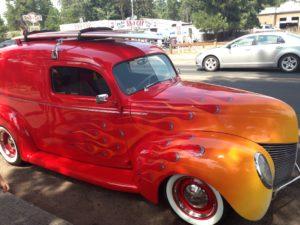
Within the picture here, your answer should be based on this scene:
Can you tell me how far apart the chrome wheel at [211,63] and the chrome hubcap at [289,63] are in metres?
2.72

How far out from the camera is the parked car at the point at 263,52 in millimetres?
13391

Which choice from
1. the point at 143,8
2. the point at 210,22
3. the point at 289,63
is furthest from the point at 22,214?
the point at 143,8

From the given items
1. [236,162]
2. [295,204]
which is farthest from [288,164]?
[236,162]

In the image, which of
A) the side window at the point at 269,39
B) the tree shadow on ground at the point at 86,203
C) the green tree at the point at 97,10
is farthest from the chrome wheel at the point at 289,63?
the green tree at the point at 97,10

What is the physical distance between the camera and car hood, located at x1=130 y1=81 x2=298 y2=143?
3.91m

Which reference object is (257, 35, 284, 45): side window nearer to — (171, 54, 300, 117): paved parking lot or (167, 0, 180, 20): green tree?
(171, 54, 300, 117): paved parking lot

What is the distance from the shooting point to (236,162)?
3.41 m

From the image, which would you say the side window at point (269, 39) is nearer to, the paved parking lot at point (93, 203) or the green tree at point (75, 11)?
the paved parking lot at point (93, 203)

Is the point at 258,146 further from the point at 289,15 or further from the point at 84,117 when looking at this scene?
the point at 289,15

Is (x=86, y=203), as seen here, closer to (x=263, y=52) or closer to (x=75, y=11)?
(x=263, y=52)

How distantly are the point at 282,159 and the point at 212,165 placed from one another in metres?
1.00

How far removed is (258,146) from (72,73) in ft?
8.28

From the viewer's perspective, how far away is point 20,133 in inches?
211

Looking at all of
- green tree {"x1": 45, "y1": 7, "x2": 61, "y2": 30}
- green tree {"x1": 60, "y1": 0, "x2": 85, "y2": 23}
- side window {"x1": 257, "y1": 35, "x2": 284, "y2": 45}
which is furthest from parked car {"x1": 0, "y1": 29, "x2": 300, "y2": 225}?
green tree {"x1": 60, "y1": 0, "x2": 85, "y2": 23}
